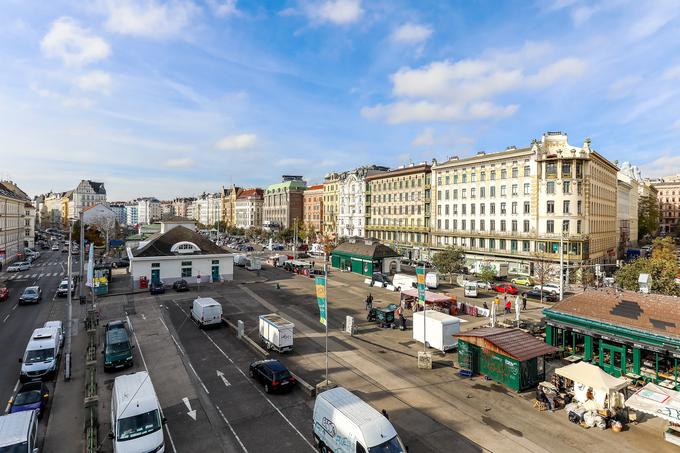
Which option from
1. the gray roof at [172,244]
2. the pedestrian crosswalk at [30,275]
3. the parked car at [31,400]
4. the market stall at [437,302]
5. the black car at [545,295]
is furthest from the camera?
the pedestrian crosswalk at [30,275]

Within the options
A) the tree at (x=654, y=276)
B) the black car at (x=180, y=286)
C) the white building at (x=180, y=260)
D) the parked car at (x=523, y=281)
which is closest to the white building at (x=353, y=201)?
the parked car at (x=523, y=281)

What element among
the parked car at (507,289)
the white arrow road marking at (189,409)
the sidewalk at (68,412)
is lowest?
the sidewalk at (68,412)

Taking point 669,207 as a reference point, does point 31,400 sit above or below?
below

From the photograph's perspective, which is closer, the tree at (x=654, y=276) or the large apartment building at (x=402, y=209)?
the tree at (x=654, y=276)

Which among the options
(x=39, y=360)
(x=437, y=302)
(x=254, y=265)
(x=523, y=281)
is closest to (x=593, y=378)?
(x=437, y=302)

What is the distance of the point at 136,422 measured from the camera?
1505cm

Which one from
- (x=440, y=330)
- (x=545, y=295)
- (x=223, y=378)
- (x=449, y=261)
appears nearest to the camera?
(x=223, y=378)

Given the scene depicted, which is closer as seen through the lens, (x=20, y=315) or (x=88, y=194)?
(x=20, y=315)

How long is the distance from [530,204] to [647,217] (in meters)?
93.8

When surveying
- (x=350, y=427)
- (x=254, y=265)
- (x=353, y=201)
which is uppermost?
(x=353, y=201)

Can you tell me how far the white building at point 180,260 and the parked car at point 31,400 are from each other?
30571 mm

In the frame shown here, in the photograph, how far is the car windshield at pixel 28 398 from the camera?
694 inches

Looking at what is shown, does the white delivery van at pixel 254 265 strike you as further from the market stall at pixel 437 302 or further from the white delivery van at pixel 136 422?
the white delivery van at pixel 136 422

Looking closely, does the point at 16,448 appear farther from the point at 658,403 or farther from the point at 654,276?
the point at 654,276
